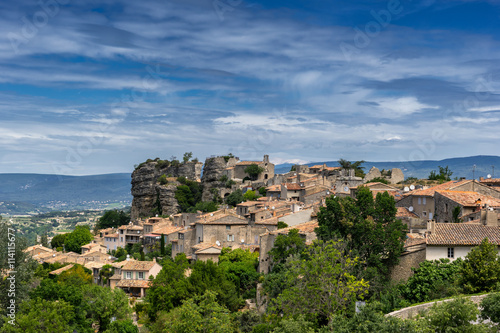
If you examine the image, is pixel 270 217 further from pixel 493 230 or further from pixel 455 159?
pixel 455 159

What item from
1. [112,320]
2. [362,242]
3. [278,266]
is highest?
[362,242]

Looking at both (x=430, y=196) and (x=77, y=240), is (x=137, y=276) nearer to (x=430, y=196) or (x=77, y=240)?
(x=430, y=196)

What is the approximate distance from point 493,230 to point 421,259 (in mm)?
5127

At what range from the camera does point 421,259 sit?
112ft

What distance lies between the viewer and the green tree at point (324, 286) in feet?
105

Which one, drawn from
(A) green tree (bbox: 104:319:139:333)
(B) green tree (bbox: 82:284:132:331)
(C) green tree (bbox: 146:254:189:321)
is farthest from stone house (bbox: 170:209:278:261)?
(A) green tree (bbox: 104:319:139:333)

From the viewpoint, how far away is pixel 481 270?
28.5m

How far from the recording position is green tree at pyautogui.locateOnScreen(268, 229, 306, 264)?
43781 mm

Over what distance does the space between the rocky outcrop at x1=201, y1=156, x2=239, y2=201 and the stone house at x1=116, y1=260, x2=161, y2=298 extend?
4088 centimetres

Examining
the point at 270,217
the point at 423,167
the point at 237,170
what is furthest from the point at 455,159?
the point at 270,217

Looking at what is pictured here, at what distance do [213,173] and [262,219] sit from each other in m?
45.3

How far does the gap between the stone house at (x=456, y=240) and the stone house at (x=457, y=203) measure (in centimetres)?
670

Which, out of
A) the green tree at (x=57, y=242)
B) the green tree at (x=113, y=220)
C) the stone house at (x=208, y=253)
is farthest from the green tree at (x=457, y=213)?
the green tree at (x=113, y=220)

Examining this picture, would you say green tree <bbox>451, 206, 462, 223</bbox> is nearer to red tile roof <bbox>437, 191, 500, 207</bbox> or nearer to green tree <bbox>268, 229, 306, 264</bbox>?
red tile roof <bbox>437, 191, 500, 207</bbox>
